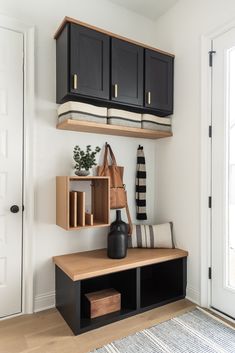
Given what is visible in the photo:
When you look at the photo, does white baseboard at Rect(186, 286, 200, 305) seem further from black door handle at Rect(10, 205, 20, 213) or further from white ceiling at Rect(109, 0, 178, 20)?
white ceiling at Rect(109, 0, 178, 20)

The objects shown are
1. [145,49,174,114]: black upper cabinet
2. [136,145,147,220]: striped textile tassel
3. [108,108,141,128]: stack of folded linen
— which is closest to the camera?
[108,108,141,128]: stack of folded linen

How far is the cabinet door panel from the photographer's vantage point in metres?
1.96

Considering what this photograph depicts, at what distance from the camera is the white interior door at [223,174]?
6.66ft

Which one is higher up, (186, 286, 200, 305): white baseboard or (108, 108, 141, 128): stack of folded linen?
(108, 108, 141, 128): stack of folded linen

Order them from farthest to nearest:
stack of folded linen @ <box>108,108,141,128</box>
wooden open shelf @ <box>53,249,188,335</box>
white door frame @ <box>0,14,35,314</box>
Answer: stack of folded linen @ <box>108,108,141,128</box> < white door frame @ <box>0,14,35,314</box> < wooden open shelf @ <box>53,249,188,335</box>

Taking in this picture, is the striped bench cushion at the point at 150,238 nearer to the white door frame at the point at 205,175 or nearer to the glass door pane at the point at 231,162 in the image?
the white door frame at the point at 205,175

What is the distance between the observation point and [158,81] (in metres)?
2.42

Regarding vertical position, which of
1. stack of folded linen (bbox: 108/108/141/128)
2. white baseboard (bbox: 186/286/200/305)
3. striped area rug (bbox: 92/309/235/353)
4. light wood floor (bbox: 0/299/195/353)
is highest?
stack of folded linen (bbox: 108/108/141/128)

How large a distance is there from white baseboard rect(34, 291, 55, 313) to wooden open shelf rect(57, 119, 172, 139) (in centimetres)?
150

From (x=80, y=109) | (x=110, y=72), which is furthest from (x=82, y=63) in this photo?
(x=80, y=109)

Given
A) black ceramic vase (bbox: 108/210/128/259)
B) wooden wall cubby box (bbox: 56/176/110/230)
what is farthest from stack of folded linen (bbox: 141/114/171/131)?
black ceramic vase (bbox: 108/210/128/259)

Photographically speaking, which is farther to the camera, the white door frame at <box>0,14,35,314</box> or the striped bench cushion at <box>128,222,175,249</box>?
the striped bench cushion at <box>128,222,175,249</box>

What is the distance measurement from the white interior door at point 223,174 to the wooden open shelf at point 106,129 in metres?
0.58

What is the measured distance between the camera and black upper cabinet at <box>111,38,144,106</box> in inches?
85.0
